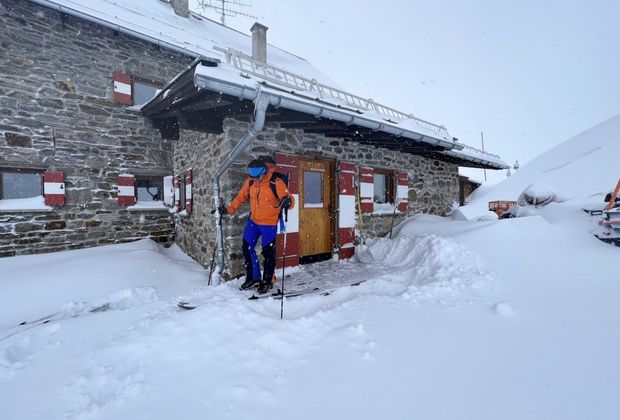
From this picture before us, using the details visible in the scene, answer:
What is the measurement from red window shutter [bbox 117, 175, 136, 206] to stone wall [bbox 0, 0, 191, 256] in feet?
0.40

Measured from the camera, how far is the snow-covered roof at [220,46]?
4613 millimetres

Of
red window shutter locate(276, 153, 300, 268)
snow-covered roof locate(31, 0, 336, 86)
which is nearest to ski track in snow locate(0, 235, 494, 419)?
red window shutter locate(276, 153, 300, 268)

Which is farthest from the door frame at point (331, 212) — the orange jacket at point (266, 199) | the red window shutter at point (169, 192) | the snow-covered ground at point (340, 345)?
the red window shutter at point (169, 192)

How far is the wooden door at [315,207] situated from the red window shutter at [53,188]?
5003 millimetres

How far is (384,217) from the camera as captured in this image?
680cm

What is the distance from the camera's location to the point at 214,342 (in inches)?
90.7

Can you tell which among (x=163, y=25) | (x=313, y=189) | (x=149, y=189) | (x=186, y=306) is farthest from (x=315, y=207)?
(x=163, y=25)

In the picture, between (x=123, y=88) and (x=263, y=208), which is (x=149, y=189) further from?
(x=263, y=208)

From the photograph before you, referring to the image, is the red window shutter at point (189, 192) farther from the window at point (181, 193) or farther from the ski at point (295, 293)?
the ski at point (295, 293)

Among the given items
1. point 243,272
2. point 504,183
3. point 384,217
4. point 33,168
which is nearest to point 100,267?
point 243,272

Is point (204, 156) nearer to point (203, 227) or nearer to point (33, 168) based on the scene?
point (203, 227)

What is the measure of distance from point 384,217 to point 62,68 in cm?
785

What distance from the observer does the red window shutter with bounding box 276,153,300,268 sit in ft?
16.1

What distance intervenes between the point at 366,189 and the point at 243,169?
9.87 ft
